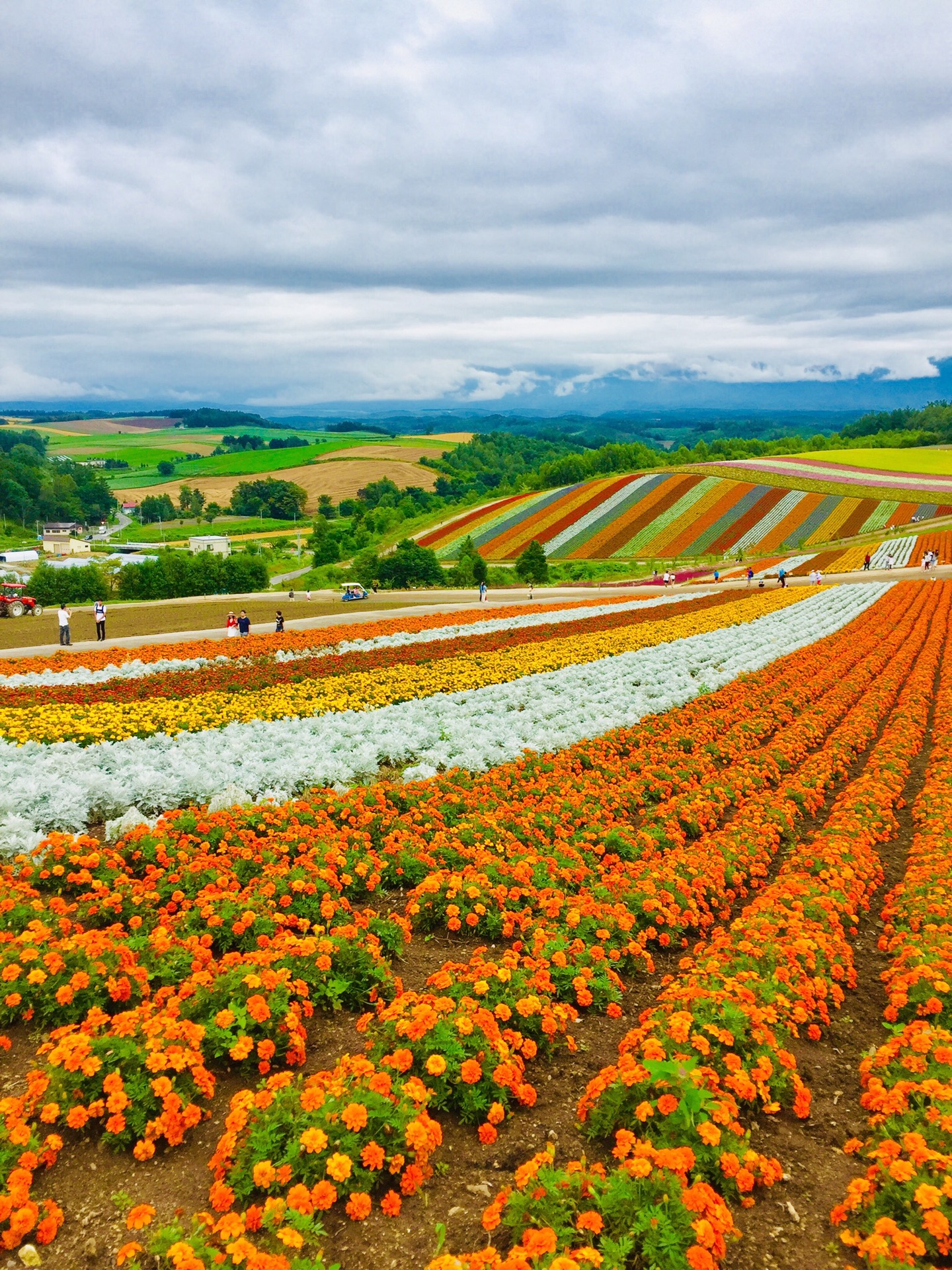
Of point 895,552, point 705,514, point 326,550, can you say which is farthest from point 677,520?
point 326,550

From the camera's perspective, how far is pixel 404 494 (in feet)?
433

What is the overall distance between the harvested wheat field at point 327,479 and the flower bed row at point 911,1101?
475 feet

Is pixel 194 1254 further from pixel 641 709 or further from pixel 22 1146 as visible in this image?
pixel 641 709

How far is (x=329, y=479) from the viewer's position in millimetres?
163750

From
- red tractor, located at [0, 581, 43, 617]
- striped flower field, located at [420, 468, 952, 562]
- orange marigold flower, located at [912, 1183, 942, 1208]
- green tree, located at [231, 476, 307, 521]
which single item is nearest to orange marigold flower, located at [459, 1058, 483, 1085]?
orange marigold flower, located at [912, 1183, 942, 1208]

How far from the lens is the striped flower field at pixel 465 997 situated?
423 cm

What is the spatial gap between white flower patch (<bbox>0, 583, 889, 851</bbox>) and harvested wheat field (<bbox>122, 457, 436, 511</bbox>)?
443ft

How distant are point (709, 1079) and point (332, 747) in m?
7.97

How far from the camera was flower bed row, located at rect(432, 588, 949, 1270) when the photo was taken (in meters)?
3.94

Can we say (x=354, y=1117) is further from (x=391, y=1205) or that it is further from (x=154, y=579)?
(x=154, y=579)

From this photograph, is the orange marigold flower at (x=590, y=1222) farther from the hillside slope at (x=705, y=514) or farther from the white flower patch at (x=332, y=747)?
the hillside slope at (x=705, y=514)

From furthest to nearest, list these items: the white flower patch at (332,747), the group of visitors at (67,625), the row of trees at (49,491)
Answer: the row of trees at (49,491) < the group of visitors at (67,625) < the white flower patch at (332,747)

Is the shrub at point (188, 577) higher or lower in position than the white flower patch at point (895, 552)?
lower

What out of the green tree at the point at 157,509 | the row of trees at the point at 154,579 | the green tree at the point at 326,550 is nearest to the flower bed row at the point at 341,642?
the row of trees at the point at 154,579
